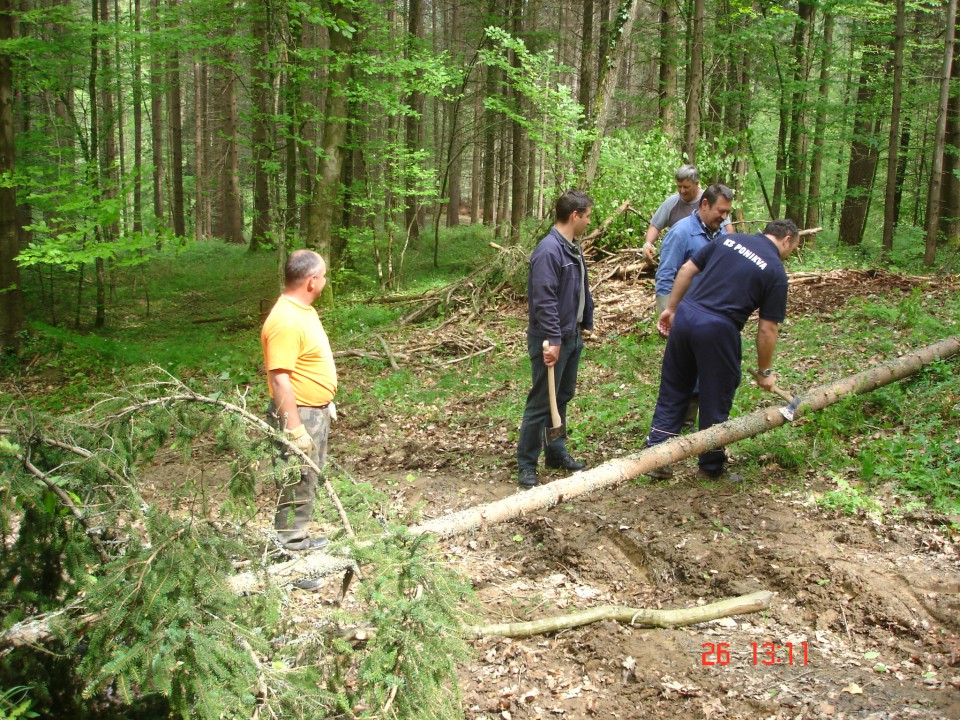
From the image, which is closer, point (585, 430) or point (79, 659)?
point (79, 659)

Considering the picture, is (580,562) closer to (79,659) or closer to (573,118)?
(79,659)

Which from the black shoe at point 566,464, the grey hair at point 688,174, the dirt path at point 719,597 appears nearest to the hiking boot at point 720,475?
the dirt path at point 719,597

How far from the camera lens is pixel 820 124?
630 inches

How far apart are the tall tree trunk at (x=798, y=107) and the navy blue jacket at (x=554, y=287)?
11554mm

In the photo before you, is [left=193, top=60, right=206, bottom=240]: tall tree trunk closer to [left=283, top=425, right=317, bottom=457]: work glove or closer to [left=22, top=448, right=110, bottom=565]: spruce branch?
[left=283, top=425, right=317, bottom=457]: work glove

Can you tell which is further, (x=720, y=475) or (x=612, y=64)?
(x=612, y=64)

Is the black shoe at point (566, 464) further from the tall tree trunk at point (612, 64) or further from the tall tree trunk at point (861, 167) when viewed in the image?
the tall tree trunk at point (861, 167)

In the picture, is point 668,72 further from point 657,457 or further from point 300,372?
point 300,372

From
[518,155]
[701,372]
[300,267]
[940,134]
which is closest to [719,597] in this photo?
[701,372]

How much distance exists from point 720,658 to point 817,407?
→ 3.28 meters

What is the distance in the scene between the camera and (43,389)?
1027 cm

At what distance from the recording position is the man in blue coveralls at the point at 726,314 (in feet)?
17.1

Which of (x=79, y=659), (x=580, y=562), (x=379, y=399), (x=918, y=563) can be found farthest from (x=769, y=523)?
(x=379, y=399)
